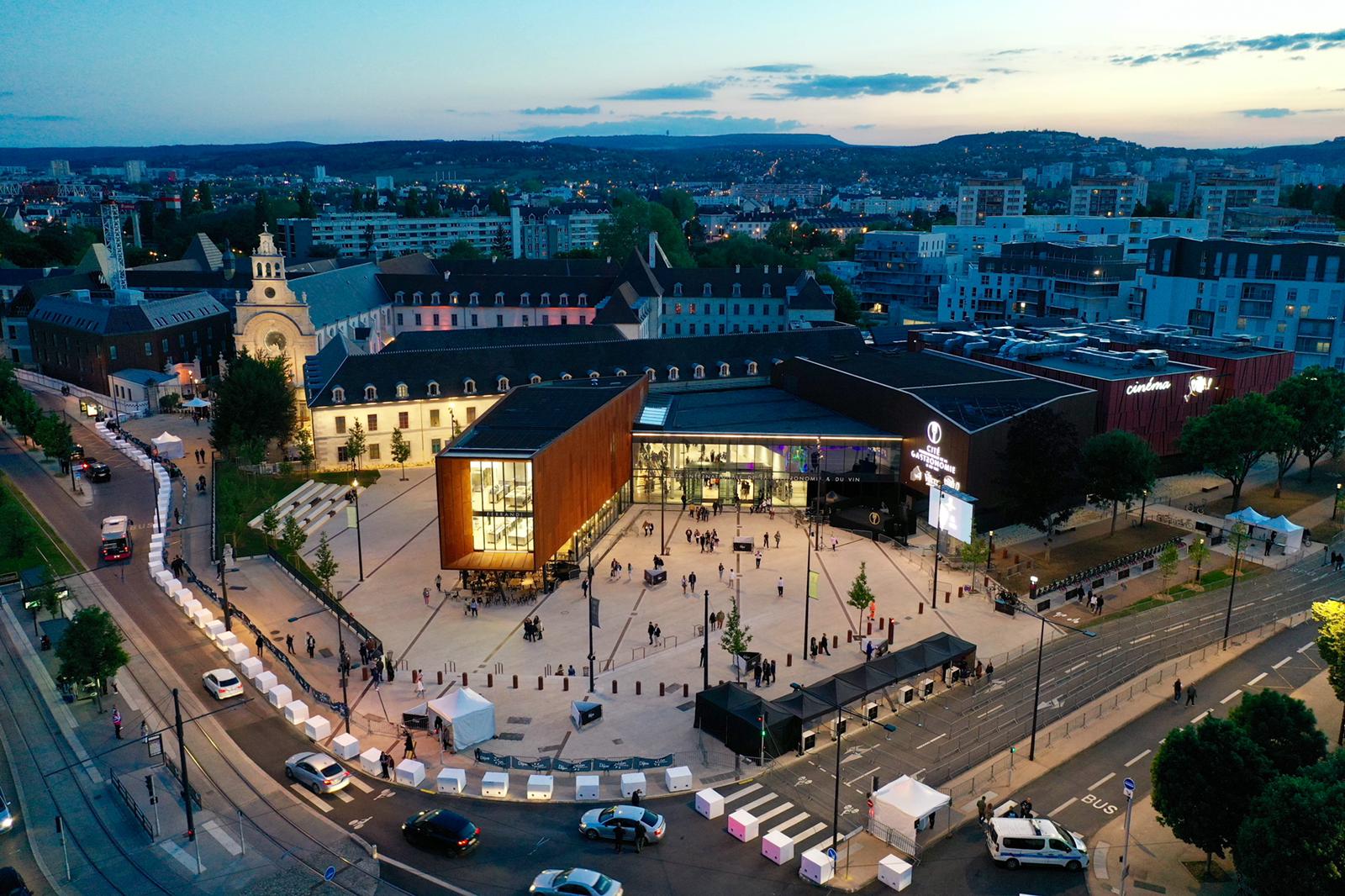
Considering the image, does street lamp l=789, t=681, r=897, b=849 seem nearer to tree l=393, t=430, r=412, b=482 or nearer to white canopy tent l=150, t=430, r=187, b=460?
tree l=393, t=430, r=412, b=482

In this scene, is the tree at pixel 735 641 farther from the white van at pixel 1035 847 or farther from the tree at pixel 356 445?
the tree at pixel 356 445

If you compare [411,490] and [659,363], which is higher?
[659,363]

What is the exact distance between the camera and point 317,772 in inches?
1399

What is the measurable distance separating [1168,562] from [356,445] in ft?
189

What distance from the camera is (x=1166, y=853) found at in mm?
32844

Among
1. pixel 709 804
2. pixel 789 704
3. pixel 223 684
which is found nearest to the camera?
pixel 709 804

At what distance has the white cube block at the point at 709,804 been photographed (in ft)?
113

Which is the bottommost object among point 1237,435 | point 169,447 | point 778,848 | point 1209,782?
point 778,848

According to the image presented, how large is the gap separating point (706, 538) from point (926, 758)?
87.2 feet

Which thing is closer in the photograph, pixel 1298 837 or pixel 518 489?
pixel 1298 837

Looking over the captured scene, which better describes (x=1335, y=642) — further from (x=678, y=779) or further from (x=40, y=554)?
(x=40, y=554)

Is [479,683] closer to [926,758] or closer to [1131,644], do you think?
[926,758]

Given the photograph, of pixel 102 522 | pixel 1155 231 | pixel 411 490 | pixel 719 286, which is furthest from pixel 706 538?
pixel 1155 231

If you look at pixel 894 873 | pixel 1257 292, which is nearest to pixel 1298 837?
pixel 894 873
